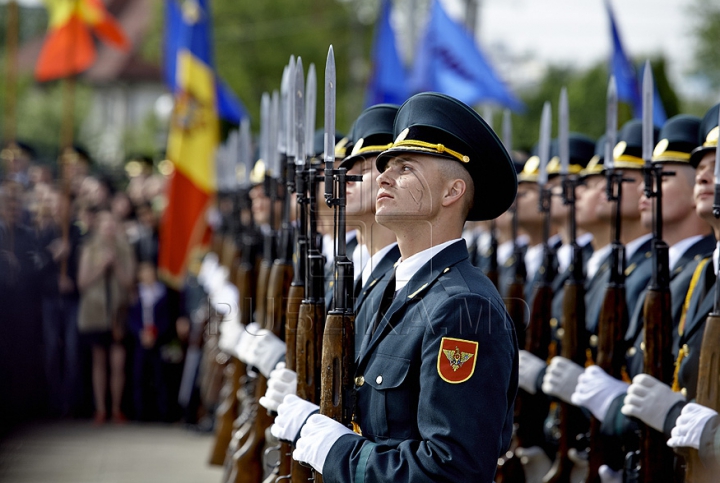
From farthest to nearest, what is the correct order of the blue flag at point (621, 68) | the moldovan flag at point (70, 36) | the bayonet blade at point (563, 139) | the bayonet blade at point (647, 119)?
the moldovan flag at point (70, 36) < the blue flag at point (621, 68) < the bayonet blade at point (563, 139) < the bayonet blade at point (647, 119)

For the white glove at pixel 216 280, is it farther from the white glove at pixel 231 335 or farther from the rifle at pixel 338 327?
the rifle at pixel 338 327

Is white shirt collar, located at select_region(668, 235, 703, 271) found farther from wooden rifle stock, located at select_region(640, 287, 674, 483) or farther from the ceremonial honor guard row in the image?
wooden rifle stock, located at select_region(640, 287, 674, 483)

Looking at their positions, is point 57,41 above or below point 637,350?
above

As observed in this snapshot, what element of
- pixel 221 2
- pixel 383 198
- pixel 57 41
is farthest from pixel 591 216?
pixel 221 2

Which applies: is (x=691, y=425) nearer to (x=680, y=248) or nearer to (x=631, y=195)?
(x=680, y=248)

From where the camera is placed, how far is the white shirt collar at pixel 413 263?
3084mm

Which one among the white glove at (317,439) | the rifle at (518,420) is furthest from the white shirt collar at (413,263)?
the rifle at (518,420)

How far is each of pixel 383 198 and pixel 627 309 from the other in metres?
2.10

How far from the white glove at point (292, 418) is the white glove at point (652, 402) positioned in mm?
1441

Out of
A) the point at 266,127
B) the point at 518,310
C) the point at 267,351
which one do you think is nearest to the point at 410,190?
the point at 267,351

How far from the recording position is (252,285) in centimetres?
629

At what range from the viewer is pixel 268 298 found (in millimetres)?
5074

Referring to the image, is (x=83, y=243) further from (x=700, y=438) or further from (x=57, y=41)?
(x=700, y=438)

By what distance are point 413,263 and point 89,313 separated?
7.14 m
